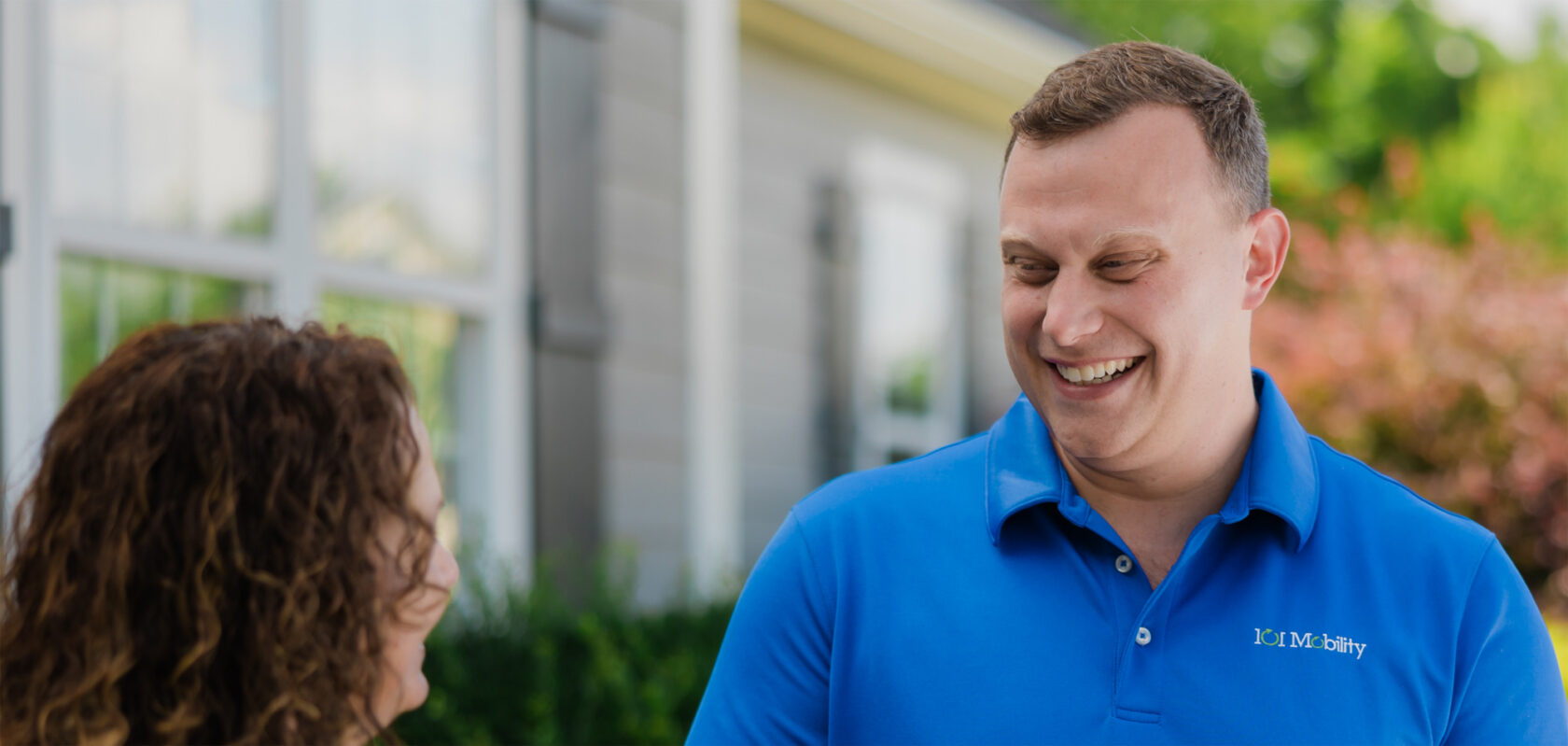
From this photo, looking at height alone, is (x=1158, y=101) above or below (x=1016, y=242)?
above

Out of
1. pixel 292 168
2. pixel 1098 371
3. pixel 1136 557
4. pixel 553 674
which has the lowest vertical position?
pixel 553 674

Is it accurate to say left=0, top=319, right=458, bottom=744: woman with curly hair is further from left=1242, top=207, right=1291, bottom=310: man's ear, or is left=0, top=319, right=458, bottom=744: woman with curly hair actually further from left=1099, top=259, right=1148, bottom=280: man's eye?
left=1242, top=207, right=1291, bottom=310: man's ear

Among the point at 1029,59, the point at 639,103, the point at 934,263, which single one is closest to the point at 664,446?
the point at 639,103

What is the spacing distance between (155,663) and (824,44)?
5.90 m

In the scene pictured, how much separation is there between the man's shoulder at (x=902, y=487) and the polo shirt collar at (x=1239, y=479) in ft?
0.11

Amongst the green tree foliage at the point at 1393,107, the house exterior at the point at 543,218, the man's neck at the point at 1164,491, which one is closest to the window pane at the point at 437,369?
the house exterior at the point at 543,218

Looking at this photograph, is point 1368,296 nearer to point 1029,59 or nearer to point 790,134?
point 1029,59

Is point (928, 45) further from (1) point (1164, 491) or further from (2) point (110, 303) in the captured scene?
(1) point (1164, 491)

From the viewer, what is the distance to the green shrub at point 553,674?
149 inches

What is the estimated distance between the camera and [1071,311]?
1781 mm

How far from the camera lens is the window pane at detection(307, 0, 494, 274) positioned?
4.25 m

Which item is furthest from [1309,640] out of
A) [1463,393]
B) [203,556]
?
[1463,393]

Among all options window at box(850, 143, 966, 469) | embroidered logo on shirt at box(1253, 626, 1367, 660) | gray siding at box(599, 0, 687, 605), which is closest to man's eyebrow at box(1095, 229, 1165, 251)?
embroidered logo on shirt at box(1253, 626, 1367, 660)

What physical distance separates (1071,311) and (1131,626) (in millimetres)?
397
